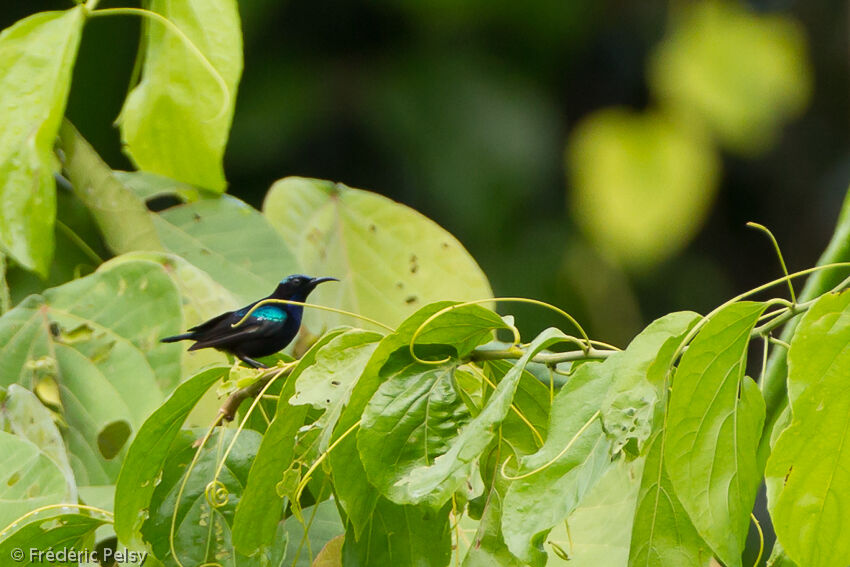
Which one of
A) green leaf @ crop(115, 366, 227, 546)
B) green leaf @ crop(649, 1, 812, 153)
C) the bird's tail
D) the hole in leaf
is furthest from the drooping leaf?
green leaf @ crop(649, 1, 812, 153)

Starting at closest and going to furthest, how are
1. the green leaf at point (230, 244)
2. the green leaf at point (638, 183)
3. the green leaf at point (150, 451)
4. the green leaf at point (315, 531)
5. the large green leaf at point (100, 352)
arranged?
1. the green leaf at point (150, 451)
2. the green leaf at point (315, 531)
3. the large green leaf at point (100, 352)
4. the green leaf at point (230, 244)
5. the green leaf at point (638, 183)

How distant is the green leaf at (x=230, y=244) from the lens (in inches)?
32.7

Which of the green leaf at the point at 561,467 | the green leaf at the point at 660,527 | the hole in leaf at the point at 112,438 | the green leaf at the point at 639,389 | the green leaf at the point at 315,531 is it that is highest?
the green leaf at the point at 639,389

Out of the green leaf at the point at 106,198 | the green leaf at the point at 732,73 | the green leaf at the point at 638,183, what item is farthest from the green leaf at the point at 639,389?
the green leaf at the point at 732,73

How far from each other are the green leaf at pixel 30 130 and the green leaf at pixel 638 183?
1.57 meters

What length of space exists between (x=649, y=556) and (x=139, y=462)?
0.24 metres

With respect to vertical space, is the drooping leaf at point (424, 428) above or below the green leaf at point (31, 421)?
above

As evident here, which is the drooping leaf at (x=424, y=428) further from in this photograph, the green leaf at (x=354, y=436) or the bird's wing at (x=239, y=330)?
the bird's wing at (x=239, y=330)

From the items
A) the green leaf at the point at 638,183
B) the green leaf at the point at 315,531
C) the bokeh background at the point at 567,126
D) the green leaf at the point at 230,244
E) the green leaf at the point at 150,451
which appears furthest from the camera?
the bokeh background at the point at 567,126

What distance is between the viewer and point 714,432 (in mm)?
394

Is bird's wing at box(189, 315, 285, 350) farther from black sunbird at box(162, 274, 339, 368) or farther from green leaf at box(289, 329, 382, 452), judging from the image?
green leaf at box(289, 329, 382, 452)

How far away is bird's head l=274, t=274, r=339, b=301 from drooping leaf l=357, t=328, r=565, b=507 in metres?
0.25

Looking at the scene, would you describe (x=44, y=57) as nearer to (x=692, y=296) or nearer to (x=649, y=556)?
(x=649, y=556)

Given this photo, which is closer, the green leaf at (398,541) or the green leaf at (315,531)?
the green leaf at (398,541)
